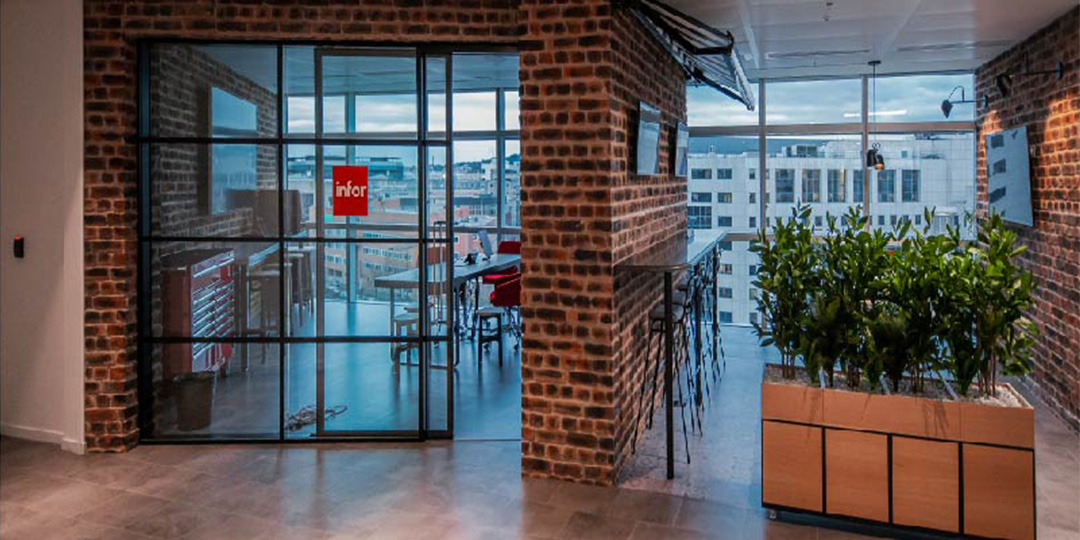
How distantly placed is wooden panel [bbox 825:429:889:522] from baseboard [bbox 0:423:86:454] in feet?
14.5

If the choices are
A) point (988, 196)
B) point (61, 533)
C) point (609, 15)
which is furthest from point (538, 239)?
point (988, 196)

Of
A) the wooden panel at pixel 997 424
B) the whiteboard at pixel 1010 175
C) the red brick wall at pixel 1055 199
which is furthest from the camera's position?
the whiteboard at pixel 1010 175

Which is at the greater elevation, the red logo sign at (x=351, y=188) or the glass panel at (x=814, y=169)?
the glass panel at (x=814, y=169)

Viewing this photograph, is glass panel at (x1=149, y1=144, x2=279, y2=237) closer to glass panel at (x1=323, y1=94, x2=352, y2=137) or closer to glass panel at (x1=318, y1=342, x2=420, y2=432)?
glass panel at (x1=323, y1=94, x2=352, y2=137)

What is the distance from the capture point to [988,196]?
7.86 metres

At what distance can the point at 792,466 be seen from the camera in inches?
153

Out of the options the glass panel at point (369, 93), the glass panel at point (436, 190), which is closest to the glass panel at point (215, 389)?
the glass panel at point (436, 190)

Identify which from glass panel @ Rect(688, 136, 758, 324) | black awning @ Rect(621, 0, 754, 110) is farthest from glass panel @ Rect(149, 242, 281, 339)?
glass panel @ Rect(688, 136, 758, 324)

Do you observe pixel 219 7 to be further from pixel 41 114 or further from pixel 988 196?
pixel 988 196

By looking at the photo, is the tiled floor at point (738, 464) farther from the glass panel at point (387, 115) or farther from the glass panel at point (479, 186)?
the glass panel at point (479, 186)

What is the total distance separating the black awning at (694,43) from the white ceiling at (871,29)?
21 cm

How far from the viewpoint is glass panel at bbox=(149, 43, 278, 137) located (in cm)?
502

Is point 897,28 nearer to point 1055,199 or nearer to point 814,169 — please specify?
point 1055,199

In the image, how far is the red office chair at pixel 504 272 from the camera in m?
8.29
